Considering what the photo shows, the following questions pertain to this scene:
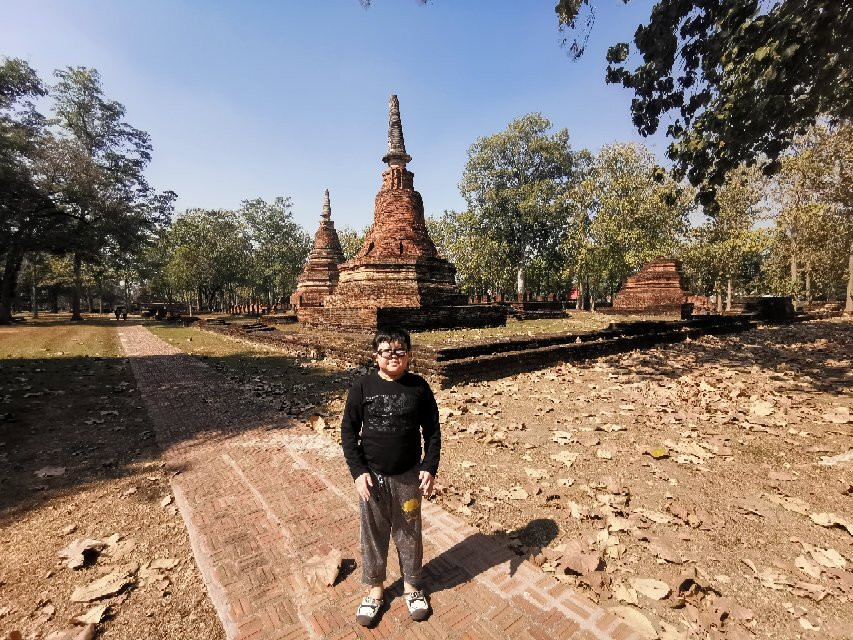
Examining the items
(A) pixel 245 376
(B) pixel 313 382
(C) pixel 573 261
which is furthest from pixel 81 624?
(C) pixel 573 261

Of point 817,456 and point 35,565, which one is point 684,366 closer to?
point 817,456

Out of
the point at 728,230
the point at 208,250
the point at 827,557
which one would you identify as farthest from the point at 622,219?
the point at 208,250

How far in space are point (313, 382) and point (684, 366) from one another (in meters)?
7.85

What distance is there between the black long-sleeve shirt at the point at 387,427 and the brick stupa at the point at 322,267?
23384 millimetres

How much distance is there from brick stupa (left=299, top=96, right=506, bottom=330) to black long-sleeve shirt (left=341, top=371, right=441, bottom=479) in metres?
9.91

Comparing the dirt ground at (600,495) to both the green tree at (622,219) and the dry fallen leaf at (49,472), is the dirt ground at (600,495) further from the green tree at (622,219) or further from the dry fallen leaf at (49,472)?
the green tree at (622,219)

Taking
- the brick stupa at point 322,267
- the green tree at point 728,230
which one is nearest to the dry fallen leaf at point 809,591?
the brick stupa at point 322,267

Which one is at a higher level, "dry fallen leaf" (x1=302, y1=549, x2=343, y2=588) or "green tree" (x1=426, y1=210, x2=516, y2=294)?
"green tree" (x1=426, y1=210, x2=516, y2=294)

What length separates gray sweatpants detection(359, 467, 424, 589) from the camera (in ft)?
7.18

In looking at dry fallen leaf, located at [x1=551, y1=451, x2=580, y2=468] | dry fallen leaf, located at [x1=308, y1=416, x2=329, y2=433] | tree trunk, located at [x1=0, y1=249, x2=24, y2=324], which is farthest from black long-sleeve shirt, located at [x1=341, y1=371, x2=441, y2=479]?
tree trunk, located at [x1=0, y1=249, x2=24, y2=324]

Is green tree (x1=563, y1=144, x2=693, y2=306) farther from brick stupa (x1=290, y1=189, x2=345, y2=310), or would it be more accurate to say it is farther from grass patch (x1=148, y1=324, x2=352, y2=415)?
grass patch (x1=148, y1=324, x2=352, y2=415)

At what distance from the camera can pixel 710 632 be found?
1988 mm

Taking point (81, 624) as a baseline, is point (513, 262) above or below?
above

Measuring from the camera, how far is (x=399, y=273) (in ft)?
47.6
